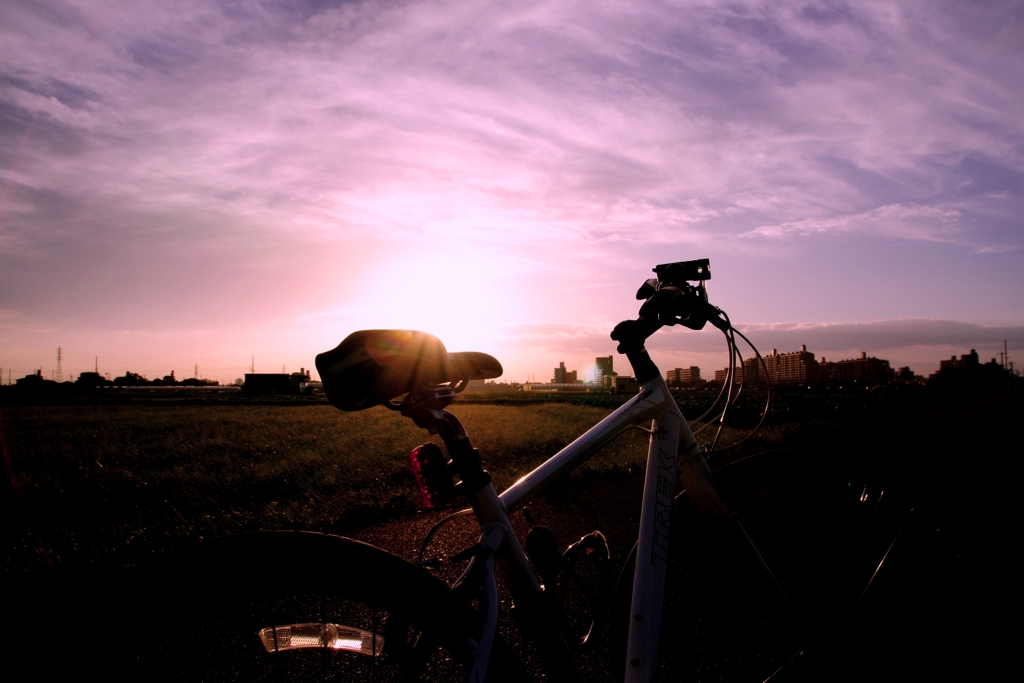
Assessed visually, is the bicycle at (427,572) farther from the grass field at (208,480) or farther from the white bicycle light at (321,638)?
the grass field at (208,480)

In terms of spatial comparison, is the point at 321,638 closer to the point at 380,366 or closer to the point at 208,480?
the point at 380,366

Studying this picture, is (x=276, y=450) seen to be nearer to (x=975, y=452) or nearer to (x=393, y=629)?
(x=393, y=629)

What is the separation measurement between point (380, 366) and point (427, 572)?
1.79 feet

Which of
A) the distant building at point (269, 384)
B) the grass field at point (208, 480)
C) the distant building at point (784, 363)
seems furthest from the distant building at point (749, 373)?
the distant building at point (269, 384)

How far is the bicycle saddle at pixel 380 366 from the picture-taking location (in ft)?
4.78

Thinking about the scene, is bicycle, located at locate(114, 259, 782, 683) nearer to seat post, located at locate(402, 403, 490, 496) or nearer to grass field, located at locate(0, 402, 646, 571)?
seat post, located at locate(402, 403, 490, 496)

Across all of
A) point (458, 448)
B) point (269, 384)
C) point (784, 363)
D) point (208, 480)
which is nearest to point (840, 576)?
point (458, 448)

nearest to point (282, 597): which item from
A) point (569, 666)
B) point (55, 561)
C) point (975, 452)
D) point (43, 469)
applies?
point (569, 666)

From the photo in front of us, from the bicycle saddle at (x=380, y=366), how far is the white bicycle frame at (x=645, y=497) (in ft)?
1.41

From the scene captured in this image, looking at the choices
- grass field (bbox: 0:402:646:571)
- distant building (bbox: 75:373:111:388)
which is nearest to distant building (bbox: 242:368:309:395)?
distant building (bbox: 75:373:111:388)

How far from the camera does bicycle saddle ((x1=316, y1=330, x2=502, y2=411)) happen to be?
1.46 meters

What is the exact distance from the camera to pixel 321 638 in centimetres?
135

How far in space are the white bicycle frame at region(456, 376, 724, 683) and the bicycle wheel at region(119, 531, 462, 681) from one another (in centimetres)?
35

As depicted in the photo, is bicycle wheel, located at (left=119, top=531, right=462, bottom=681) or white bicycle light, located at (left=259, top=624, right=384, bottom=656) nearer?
bicycle wheel, located at (left=119, top=531, right=462, bottom=681)
